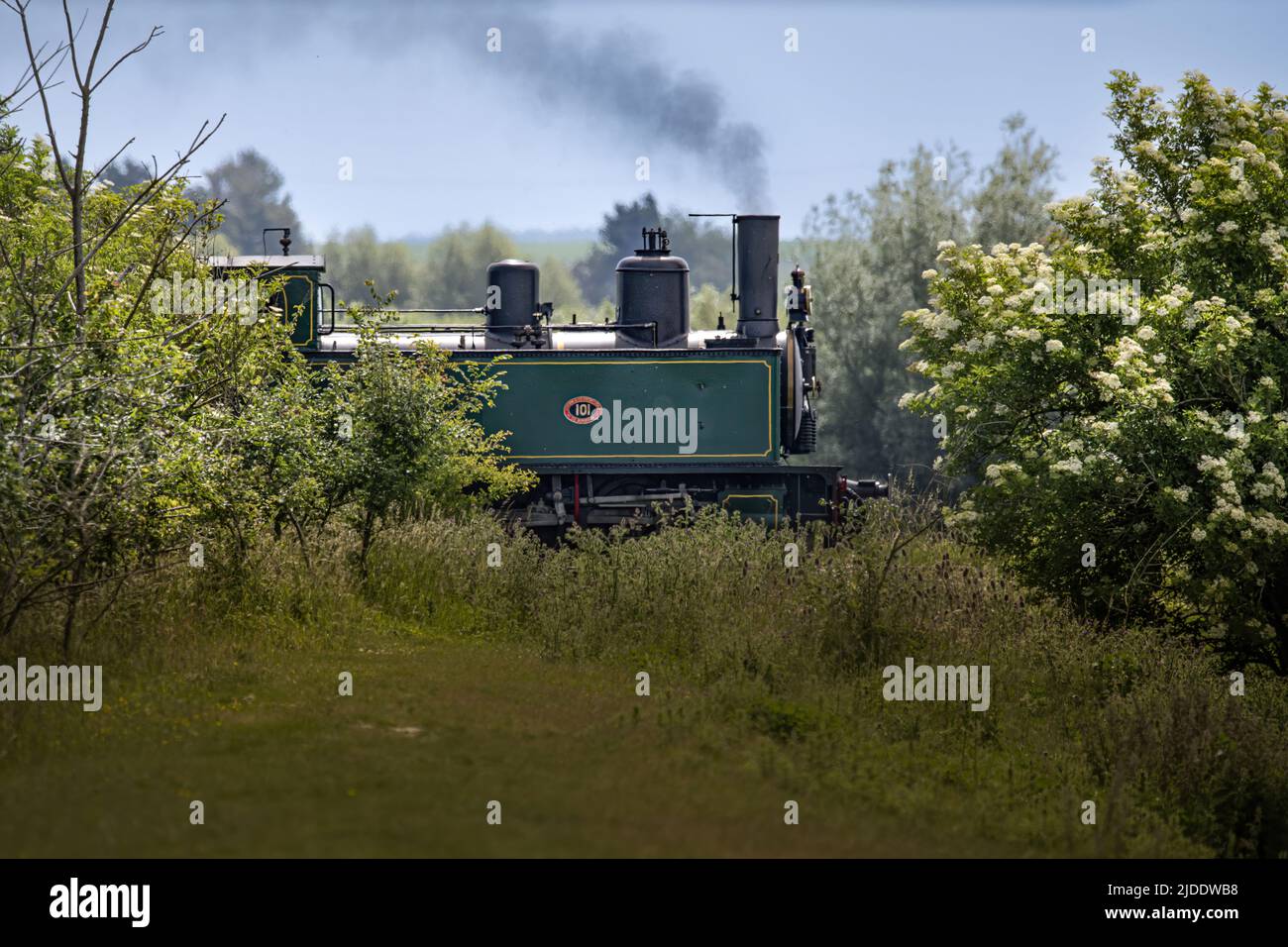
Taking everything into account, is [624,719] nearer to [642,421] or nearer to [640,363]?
[642,421]

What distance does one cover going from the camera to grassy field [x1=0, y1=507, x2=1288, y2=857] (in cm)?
668

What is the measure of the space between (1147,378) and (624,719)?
641 cm

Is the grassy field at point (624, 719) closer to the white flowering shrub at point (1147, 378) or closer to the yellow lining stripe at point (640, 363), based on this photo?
the white flowering shrub at point (1147, 378)

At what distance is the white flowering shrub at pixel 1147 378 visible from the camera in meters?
11.5

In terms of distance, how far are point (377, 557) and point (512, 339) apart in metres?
6.23

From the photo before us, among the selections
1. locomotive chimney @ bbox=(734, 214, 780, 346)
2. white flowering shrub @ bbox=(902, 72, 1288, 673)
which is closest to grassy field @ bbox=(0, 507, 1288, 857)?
white flowering shrub @ bbox=(902, 72, 1288, 673)

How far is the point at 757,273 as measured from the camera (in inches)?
717

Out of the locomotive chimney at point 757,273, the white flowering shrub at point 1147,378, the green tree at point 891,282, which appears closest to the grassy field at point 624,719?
the white flowering shrub at point 1147,378

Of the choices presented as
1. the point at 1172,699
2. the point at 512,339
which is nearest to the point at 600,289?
the point at 512,339

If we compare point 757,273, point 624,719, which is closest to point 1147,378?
point 624,719

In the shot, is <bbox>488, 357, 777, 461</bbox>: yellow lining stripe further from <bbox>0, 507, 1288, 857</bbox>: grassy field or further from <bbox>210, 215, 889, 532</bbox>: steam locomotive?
<bbox>0, 507, 1288, 857</bbox>: grassy field

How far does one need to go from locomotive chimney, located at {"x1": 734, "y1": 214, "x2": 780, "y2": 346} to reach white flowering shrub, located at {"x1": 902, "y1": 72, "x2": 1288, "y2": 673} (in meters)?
3.49

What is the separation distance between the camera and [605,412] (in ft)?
57.4
